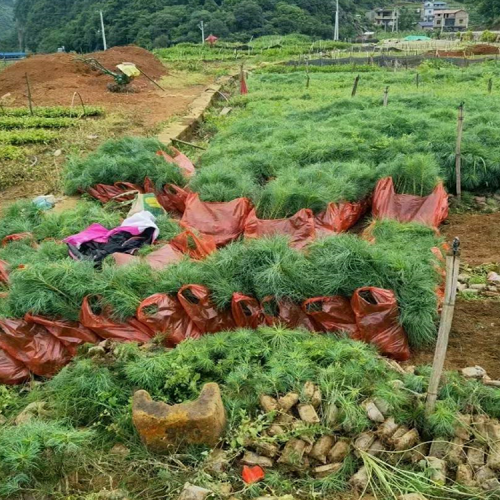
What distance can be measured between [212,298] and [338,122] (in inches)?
241

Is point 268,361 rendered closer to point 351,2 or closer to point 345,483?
point 345,483

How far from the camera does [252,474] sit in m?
2.87

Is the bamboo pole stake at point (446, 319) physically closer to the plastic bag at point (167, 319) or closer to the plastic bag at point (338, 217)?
the plastic bag at point (167, 319)

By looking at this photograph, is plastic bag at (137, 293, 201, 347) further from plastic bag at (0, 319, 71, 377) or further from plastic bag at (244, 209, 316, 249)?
plastic bag at (244, 209, 316, 249)

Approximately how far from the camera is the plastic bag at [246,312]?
4.01 metres

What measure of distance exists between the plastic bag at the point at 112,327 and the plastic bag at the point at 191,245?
38.2 inches

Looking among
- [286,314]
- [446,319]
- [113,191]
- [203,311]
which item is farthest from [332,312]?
[113,191]

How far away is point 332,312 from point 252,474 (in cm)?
145

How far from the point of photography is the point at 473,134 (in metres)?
7.46

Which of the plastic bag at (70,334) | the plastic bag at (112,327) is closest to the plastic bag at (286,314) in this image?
the plastic bag at (112,327)

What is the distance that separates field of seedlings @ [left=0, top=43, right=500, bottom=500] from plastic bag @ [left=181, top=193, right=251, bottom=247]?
20 millimetres

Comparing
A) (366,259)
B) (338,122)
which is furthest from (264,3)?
(366,259)

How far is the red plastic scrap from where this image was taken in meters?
2.85

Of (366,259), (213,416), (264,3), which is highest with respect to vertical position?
(264,3)
